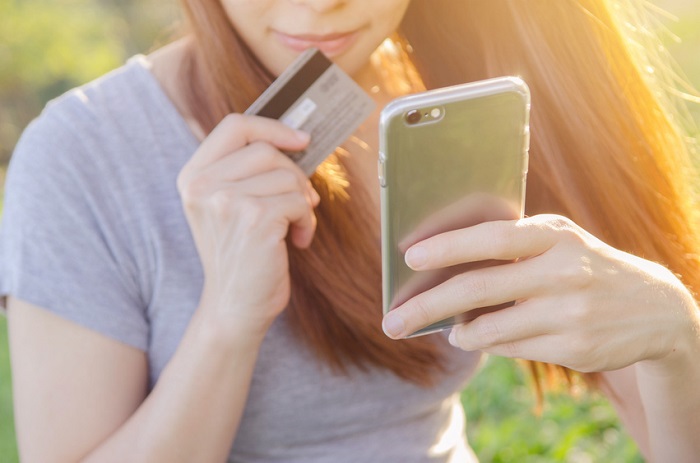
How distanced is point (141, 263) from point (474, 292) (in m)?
0.60

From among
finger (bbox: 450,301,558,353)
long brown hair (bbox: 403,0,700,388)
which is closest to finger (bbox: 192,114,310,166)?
finger (bbox: 450,301,558,353)

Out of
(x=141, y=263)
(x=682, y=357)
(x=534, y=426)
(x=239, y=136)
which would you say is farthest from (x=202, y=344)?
(x=534, y=426)

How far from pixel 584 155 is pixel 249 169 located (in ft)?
2.32

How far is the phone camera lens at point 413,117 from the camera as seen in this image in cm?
102

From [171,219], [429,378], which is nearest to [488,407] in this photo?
[429,378]

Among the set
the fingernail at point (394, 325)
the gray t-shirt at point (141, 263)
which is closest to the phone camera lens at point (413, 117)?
the fingernail at point (394, 325)

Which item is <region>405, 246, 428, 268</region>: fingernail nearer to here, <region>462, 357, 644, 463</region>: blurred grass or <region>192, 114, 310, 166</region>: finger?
<region>192, 114, 310, 166</region>: finger

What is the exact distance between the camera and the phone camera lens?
1021mm

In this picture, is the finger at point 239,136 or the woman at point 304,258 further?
the finger at point 239,136

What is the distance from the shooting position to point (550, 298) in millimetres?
1057

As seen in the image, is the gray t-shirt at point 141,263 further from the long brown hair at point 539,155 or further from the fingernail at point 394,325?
the fingernail at point 394,325

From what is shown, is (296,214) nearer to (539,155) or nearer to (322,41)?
(322,41)

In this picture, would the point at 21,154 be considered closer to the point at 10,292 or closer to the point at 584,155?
the point at 10,292

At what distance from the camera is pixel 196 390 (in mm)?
1273
